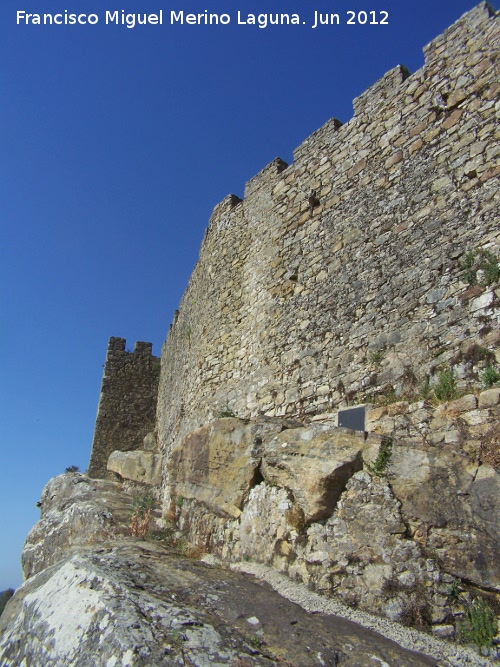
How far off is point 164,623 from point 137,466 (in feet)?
38.3

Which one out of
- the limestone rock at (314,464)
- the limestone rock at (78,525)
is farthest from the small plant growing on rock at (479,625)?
the limestone rock at (78,525)

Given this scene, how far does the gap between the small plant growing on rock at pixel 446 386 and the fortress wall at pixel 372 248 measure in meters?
0.18

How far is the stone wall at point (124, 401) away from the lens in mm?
17906

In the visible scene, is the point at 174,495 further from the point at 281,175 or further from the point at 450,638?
the point at 281,175

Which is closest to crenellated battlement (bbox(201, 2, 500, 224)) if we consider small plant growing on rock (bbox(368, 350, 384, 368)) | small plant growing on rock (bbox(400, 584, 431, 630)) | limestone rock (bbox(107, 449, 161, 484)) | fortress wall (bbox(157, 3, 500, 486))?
fortress wall (bbox(157, 3, 500, 486))

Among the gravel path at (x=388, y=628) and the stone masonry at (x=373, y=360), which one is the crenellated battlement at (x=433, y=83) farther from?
the gravel path at (x=388, y=628)

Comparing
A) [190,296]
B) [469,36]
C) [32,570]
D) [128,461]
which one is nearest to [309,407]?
[32,570]

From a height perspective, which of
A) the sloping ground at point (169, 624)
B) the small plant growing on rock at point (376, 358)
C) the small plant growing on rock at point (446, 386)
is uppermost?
the small plant growing on rock at point (376, 358)

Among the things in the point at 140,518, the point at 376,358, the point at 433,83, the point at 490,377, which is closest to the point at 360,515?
the point at 490,377

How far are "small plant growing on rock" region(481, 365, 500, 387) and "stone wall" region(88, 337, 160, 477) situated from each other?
1467 cm

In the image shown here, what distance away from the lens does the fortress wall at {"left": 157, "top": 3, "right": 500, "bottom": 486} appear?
6.03m

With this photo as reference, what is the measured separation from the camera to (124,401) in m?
19.0

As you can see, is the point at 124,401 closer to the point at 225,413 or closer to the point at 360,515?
the point at 225,413

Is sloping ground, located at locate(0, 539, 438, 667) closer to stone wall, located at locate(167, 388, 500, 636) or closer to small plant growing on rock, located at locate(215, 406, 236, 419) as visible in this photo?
Result: stone wall, located at locate(167, 388, 500, 636)
